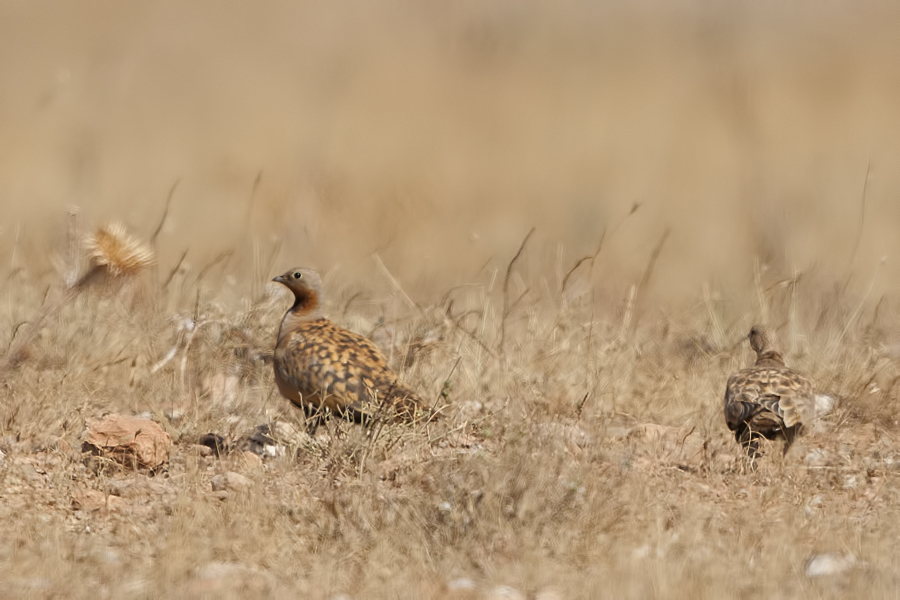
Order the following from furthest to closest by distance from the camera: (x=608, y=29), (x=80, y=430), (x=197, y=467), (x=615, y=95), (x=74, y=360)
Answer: (x=608, y=29) → (x=615, y=95) → (x=74, y=360) → (x=80, y=430) → (x=197, y=467)

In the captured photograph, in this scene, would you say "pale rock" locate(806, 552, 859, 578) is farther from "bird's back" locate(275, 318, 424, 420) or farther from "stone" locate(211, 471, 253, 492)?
"stone" locate(211, 471, 253, 492)

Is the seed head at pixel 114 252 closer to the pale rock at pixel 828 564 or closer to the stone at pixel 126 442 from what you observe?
the stone at pixel 126 442

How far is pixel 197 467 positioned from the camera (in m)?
5.14

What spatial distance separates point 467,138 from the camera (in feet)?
53.7

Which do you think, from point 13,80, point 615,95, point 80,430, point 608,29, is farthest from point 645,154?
point 80,430

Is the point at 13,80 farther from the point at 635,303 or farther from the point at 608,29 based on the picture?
the point at 635,303

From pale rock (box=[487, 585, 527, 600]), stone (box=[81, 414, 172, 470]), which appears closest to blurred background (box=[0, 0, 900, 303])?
stone (box=[81, 414, 172, 470])

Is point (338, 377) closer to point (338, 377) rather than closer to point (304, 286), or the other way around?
point (338, 377)

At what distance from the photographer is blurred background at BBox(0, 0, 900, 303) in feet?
35.4

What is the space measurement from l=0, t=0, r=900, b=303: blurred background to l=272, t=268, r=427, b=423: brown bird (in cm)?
199

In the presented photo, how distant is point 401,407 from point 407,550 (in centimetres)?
119

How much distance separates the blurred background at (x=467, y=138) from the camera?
10.8 m

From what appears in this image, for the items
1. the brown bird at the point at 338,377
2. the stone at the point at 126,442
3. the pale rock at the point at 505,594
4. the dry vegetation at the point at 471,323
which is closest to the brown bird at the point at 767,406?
the dry vegetation at the point at 471,323

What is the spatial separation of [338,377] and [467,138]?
36.4 ft
